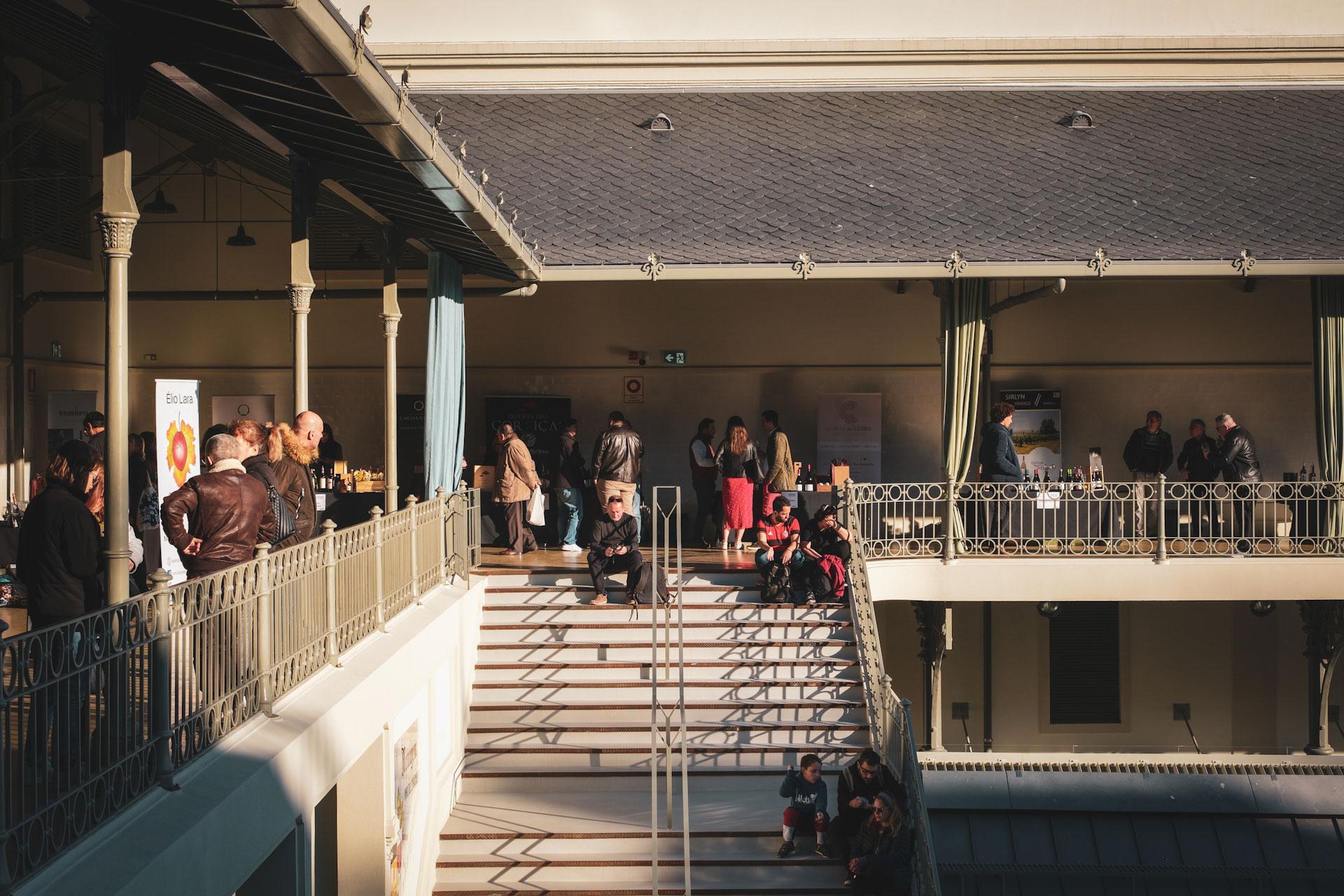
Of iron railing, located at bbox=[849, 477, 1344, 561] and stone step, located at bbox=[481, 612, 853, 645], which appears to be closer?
stone step, located at bbox=[481, 612, 853, 645]

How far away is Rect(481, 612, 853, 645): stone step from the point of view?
13656 mm

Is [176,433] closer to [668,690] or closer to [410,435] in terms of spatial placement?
[668,690]

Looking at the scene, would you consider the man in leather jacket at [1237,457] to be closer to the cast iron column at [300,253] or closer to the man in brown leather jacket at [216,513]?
the cast iron column at [300,253]

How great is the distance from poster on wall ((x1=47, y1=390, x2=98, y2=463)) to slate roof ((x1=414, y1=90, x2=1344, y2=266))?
6144 mm

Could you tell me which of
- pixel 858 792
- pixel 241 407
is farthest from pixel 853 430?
pixel 858 792

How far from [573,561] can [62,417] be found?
24.5 ft

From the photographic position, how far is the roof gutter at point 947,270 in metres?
15.0

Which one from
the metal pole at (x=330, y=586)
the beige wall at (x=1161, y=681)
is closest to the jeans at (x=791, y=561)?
the beige wall at (x=1161, y=681)

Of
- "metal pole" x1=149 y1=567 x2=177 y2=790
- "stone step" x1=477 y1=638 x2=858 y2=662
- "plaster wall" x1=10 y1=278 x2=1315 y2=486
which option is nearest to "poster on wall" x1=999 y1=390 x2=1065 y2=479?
"plaster wall" x1=10 y1=278 x2=1315 y2=486

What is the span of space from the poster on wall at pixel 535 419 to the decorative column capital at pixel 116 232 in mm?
12536

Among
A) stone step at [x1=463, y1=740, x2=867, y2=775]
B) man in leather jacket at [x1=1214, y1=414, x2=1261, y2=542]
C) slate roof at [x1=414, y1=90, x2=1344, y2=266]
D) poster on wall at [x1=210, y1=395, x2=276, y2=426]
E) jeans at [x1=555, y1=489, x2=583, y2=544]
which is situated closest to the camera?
stone step at [x1=463, y1=740, x2=867, y2=775]

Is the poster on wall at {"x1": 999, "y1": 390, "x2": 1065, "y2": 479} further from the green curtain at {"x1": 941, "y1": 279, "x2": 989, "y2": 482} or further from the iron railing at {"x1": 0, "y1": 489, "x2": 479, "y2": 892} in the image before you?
the iron railing at {"x1": 0, "y1": 489, "x2": 479, "y2": 892}

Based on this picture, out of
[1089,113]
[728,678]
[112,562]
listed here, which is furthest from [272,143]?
[1089,113]

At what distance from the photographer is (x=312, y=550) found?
8352 mm
